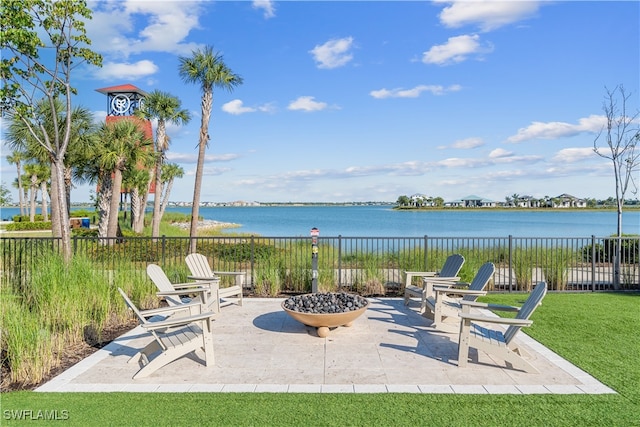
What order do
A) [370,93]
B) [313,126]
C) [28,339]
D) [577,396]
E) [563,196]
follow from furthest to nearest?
[563,196] → [313,126] → [370,93] → [28,339] → [577,396]

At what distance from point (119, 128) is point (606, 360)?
72.8ft

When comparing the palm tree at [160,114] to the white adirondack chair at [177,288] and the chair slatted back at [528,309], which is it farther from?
the chair slatted back at [528,309]

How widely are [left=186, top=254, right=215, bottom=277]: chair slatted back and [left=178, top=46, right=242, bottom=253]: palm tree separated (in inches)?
380

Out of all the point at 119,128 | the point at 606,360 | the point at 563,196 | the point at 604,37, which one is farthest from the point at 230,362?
the point at 563,196

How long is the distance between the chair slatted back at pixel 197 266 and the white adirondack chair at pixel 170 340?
2338 millimetres

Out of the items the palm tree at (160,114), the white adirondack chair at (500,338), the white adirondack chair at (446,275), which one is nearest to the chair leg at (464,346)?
the white adirondack chair at (500,338)

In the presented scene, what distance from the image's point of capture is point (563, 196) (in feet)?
271

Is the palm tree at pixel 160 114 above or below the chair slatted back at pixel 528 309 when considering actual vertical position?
above

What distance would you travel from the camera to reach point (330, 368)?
4.66m

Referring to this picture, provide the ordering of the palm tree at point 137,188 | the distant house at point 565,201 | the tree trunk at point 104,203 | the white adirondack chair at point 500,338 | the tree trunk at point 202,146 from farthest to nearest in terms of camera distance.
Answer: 1. the distant house at point 565,201
2. the palm tree at point 137,188
3. the tree trunk at point 104,203
4. the tree trunk at point 202,146
5. the white adirondack chair at point 500,338

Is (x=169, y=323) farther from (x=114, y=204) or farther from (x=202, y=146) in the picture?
(x=114, y=204)

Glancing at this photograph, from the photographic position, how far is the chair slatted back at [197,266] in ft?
24.6

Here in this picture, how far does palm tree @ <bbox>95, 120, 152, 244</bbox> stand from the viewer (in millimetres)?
20469

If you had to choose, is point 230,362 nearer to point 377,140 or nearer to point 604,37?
point 604,37
